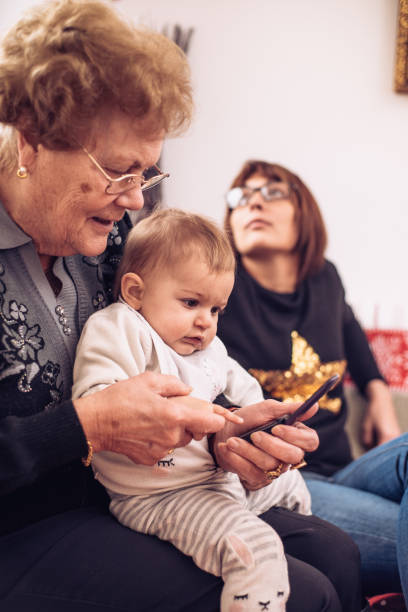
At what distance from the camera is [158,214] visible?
1.01 meters

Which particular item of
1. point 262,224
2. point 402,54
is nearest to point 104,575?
point 262,224

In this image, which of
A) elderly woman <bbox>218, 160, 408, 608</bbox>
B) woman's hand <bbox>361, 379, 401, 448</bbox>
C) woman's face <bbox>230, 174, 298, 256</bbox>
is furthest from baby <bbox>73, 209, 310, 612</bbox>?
woman's hand <bbox>361, 379, 401, 448</bbox>

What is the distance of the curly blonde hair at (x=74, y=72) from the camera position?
0.82m

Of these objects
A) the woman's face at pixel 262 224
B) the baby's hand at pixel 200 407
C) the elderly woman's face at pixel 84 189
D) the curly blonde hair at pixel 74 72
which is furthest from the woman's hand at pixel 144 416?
the woman's face at pixel 262 224

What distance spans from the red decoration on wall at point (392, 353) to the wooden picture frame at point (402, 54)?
2.88 ft

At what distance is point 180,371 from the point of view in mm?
951

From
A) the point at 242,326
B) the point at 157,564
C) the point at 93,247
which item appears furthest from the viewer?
the point at 242,326

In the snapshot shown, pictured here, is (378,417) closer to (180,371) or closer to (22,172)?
(180,371)

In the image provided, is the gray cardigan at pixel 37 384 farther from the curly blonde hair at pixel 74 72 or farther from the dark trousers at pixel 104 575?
the curly blonde hair at pixel 74 72

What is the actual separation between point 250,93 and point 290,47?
0.23 meters

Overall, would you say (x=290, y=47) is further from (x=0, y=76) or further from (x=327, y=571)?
(x=327, y=571)

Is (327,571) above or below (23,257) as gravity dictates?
below

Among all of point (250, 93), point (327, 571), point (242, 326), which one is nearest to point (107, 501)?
point (327, 571)

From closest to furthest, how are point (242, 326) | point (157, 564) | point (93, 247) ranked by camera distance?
point (157, 564) < point (93, 247) < point (242, 326)
